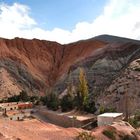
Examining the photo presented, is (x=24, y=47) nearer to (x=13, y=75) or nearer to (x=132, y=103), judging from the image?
(x=13, y=75)

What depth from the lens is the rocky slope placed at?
258 ft

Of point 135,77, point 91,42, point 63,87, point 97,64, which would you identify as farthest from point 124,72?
point 91,42

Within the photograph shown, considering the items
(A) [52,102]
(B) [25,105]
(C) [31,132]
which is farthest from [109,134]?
(B) [25,105]

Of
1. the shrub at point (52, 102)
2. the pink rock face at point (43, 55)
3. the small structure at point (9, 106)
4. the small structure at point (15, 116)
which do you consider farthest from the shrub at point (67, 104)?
the pink rock face at point (43, 55)

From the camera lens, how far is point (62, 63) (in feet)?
371

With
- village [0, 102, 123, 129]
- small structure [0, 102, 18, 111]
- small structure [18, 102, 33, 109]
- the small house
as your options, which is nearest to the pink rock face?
small structure [18, 102, 33, 109]

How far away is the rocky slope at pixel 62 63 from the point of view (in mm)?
78500

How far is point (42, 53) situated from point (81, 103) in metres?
54.9

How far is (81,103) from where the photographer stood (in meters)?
64.2

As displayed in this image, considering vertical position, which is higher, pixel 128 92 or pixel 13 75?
pixel 13 75

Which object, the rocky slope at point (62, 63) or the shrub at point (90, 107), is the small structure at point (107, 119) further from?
the rocky slope at point (62, 63)

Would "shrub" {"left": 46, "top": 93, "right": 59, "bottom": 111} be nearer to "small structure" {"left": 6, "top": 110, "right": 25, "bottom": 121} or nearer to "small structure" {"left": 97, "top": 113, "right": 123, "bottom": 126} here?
"small structure" {"left": 6, "top": 110, "right": 25, "bottom": 121}

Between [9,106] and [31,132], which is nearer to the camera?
[31,132]

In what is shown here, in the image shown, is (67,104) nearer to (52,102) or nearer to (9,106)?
(52,102)
